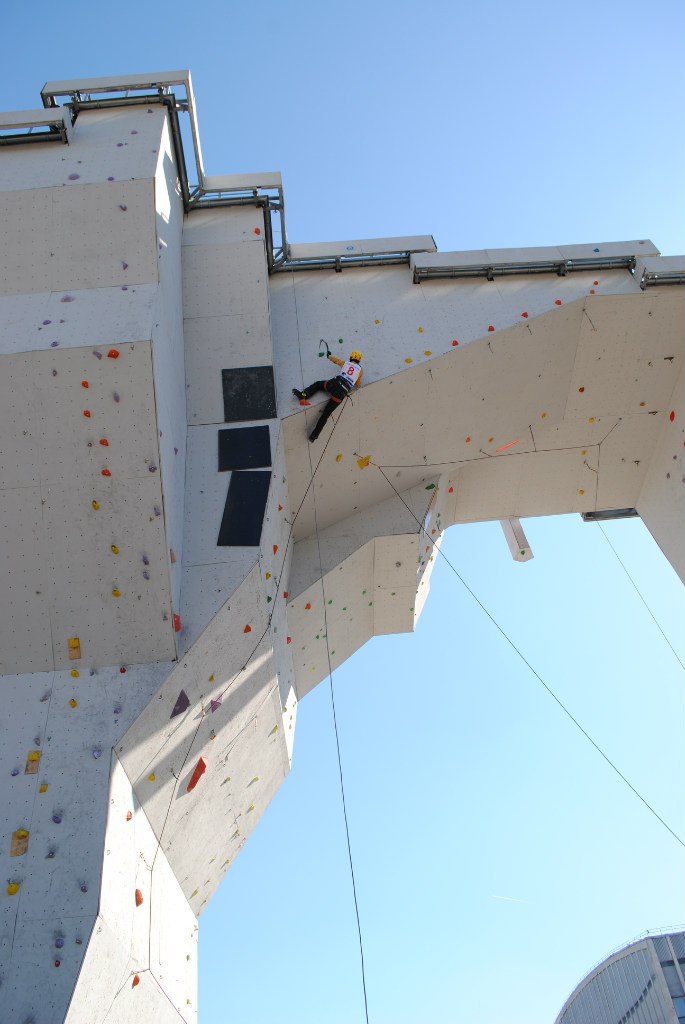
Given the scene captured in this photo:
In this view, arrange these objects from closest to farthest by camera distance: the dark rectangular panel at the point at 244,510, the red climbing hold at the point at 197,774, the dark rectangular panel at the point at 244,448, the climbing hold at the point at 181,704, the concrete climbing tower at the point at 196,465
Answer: the concrete climbing tower at the point at 196,465
the climbing hold at the point at 181,704
the red climbing hold at the point at 197,774
the dark rectangular panel at the point at 244,510
the dark rectangular panel at the point at 244,448

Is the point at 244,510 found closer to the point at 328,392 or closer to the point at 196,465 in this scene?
the point at 196,465

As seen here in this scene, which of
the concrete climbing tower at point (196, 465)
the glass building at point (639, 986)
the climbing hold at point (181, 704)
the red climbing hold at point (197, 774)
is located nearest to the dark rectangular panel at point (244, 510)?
the concrete climbing tower at point (196, 465)

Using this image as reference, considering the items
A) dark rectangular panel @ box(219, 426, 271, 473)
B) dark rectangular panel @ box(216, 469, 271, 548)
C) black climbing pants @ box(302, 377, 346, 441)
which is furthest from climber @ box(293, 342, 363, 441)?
dark rectangular panel @ box(216, 469, 271, 548)

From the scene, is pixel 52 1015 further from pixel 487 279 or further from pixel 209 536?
pixel 487 279

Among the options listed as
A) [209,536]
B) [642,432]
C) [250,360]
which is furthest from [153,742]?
[642,432]

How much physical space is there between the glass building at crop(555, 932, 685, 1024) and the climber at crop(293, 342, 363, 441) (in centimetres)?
1747

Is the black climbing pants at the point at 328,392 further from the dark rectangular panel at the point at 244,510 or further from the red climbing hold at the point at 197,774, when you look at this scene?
the red climbing hold at the point at 197,774

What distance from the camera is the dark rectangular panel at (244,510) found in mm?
5891

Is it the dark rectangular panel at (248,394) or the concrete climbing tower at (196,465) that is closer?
the concrete climbing tower at (196,465)

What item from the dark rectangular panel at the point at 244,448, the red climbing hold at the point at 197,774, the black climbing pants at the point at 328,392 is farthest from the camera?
the black climbing pants at the point at 328,392

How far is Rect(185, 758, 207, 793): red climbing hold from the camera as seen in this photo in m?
5.66

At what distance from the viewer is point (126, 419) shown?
5344 mm

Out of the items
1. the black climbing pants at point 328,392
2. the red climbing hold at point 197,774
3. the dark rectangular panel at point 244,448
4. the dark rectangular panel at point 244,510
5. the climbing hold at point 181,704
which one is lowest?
the red climbing hold at point 197,774

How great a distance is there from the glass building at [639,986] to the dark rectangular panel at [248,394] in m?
17.8
